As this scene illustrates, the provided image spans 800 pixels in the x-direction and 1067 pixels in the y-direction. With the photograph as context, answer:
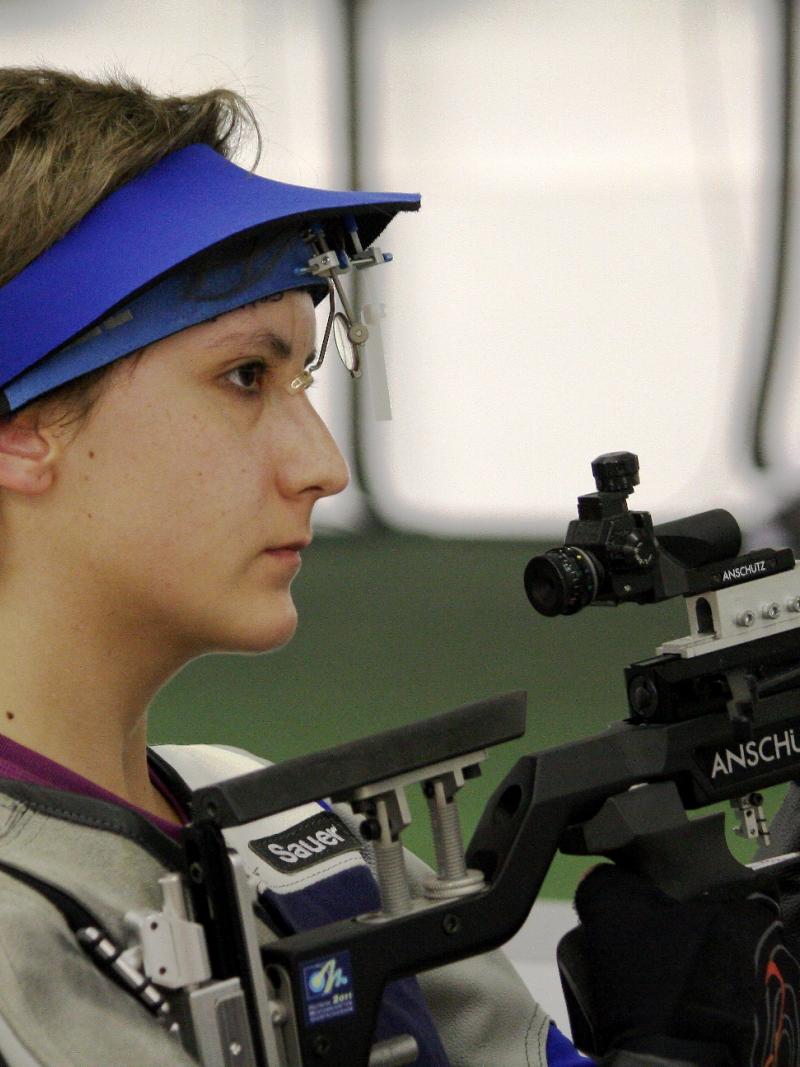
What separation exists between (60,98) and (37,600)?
14.5 inches

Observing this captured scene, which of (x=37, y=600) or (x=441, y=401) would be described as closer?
(x=37, y=600)

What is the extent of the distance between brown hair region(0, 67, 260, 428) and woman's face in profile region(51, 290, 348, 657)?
0.04 m

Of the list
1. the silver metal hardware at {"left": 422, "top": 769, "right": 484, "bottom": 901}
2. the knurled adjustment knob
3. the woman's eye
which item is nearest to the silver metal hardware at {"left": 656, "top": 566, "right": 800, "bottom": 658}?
the knurled adjustment knob

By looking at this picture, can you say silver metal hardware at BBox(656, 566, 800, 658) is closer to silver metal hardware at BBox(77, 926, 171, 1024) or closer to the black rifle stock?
the black rifle stock

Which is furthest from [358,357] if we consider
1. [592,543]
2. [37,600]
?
[37,600]

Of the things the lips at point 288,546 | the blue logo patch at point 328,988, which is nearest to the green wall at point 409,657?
the lips at point 288,546

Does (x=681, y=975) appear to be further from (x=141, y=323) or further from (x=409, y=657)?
(x=409, y=657)

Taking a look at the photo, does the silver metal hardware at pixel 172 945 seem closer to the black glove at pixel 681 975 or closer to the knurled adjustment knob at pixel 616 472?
the black glove at pixel 681 975

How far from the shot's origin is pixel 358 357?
1.48 m

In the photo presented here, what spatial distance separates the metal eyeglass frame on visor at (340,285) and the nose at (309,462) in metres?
0.03

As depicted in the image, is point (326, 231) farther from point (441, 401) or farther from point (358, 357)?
point (441, 401)

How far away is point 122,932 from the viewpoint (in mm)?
1117

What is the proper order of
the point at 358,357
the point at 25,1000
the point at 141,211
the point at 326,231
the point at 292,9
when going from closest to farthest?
1. the point at 25,1000
2. the point at 141,211
3. the point at 326,231
4. the point at 358,357
5. the point at 292,9

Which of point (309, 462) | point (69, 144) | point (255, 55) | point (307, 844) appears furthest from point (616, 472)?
point (255, 55)
